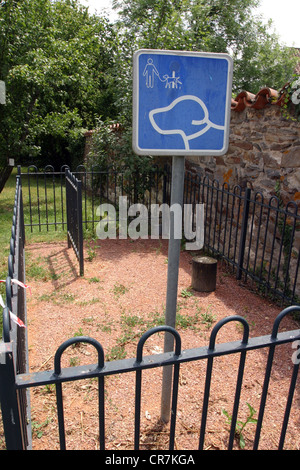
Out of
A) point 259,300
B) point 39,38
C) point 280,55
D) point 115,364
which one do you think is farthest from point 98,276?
point 280,55

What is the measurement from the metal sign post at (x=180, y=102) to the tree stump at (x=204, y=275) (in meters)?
2.88

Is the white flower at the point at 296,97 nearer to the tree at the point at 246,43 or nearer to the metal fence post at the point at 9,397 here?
the metal fence post at the point at 9,397

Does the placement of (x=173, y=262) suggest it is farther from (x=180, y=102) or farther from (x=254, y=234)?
(x=254, y=234)

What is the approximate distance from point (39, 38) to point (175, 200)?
8.44m

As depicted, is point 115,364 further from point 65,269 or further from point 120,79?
point 120,79

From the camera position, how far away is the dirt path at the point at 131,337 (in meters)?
2.45

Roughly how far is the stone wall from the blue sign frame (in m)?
2.61

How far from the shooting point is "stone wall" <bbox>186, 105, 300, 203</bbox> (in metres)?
4.17

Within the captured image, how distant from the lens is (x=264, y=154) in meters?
4.61

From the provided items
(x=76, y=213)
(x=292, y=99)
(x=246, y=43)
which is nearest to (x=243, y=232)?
(x=292, y=99)

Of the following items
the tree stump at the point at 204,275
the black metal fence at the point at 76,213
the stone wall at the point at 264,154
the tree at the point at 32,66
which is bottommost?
the tree stump at the point at 204,275

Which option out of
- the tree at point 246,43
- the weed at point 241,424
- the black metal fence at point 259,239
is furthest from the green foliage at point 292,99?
the tree at point 246,43

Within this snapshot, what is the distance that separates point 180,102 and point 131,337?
8.00 feet

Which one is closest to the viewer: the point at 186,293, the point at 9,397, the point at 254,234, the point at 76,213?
the point at 9,397
